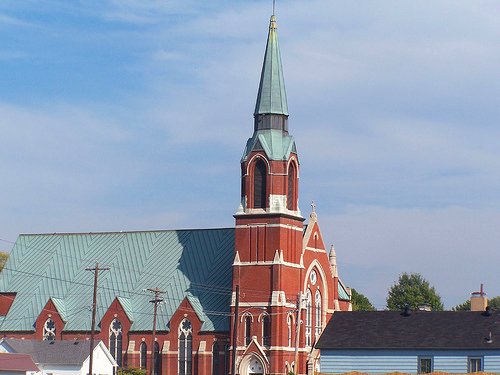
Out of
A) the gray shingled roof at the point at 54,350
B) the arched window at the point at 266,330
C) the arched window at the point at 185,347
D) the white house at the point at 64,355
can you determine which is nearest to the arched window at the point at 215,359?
the arched window at the point at 185,347

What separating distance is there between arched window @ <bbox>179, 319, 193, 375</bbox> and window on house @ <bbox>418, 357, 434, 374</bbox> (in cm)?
3309

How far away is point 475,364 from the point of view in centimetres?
7888

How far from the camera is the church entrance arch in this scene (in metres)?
104

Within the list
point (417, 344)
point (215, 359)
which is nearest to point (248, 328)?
point (215, 359)

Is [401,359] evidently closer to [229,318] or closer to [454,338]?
[454,338]

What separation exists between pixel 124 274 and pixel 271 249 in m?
17.8

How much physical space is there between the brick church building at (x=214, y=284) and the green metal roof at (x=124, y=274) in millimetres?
112

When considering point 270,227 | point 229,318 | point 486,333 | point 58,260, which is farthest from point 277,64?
point 486,333

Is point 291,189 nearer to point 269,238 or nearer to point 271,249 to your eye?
point 269,238

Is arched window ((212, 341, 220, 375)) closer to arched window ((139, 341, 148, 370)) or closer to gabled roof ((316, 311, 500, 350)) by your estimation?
arched window ((139, 341, 148, 370))

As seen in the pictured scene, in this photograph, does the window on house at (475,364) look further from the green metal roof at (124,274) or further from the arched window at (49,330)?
the arched window at (49,330)

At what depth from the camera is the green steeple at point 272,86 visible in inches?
4252

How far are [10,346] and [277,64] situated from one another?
109ft

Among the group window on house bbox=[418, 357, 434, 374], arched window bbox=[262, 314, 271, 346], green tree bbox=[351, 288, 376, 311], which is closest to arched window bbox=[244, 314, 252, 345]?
arched window bbox=[262, 314, 271, 346]
